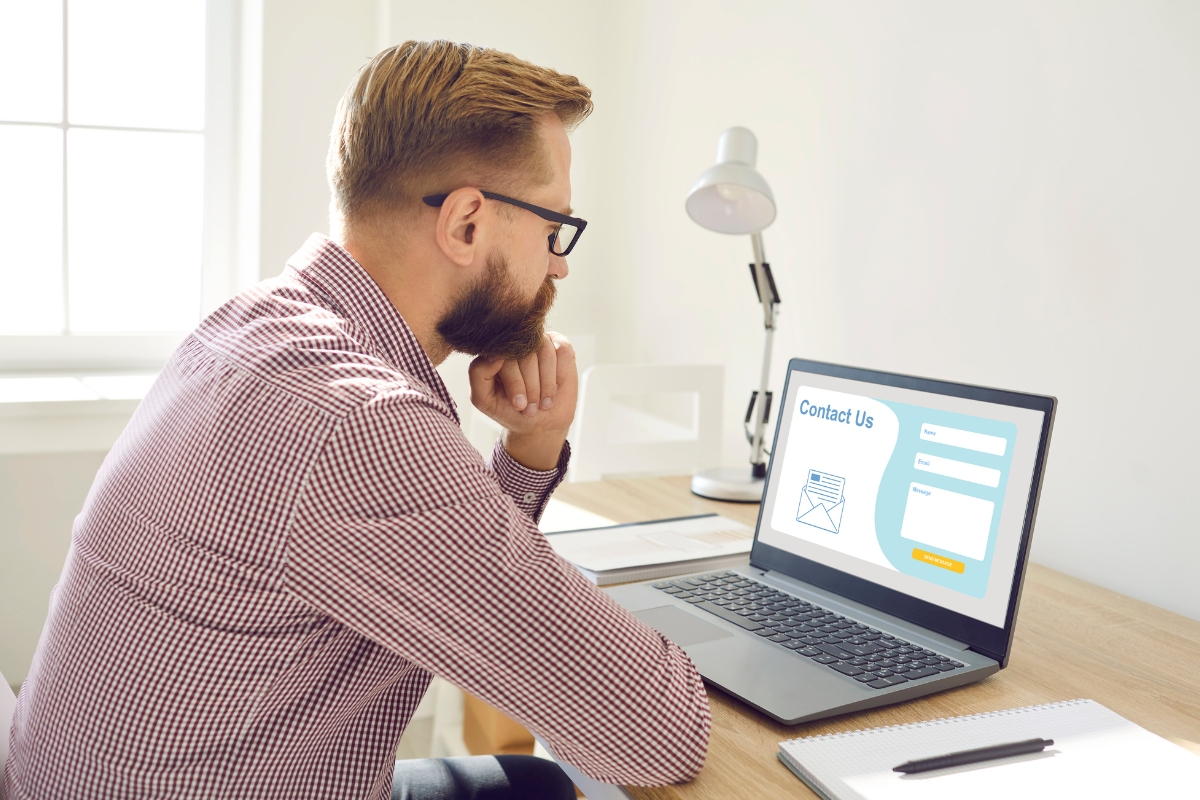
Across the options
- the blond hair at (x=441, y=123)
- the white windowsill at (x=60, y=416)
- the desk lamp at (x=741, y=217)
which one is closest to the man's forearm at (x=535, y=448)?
the blond hair at (x=441, y=123)

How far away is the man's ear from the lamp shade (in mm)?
634

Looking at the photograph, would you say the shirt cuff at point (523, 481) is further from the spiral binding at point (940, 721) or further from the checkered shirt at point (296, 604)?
the spiral binding at point (940, 721)

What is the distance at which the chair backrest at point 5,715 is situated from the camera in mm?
853

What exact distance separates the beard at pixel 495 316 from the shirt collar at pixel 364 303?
0.10 m

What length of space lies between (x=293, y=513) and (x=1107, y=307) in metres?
1.14

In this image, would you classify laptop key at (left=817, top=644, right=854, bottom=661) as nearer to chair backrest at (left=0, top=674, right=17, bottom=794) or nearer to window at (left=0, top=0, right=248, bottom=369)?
chair backrest at (left=0, top=674, right=17, bottom=794)

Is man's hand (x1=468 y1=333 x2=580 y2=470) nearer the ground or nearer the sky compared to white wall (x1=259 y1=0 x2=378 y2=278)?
nearer the ground

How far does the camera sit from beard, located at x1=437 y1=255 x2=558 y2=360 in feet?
3.25

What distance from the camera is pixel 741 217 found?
1551mm

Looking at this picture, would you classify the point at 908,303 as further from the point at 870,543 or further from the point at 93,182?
the point at 93,182

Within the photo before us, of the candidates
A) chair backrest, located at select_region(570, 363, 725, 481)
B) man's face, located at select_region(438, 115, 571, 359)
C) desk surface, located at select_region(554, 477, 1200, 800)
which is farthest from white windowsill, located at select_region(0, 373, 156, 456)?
desk surface, located at select_region(554, 477, 1200, 800)

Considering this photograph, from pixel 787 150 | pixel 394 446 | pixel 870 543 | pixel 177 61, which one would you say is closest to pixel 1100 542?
pixel 870 543

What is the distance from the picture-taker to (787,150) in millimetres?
1947

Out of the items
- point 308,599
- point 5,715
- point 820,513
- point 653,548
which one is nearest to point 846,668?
point 820,513
